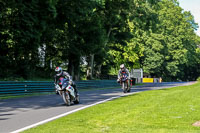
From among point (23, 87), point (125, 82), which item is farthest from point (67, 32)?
point (125, 82)

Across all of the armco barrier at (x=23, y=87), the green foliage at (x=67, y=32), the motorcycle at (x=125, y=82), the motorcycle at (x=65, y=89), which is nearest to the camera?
the motorcycle at (x=65, y=89)

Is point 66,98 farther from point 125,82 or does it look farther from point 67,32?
point 67,32

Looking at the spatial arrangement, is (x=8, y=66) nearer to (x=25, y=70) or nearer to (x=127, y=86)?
(x=25, y=70)

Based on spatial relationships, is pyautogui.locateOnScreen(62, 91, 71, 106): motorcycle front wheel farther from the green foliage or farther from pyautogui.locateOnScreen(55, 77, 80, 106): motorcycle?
the green foliage

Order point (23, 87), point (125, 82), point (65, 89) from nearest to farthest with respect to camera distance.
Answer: point (65, 89) < point (125, 82) < point (23, 87)

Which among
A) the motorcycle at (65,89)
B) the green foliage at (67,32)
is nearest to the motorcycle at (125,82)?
the green foliage at (67,32)

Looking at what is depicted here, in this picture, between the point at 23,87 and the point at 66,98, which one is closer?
the point at 66,98

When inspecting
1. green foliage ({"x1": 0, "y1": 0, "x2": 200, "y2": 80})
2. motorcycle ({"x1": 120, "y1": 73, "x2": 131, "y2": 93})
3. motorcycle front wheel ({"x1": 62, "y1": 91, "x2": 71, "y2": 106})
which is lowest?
motorcycle front wheel ({"x1": 62, "y1": 91, "x2": 71, "y2": 106})

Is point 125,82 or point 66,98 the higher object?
point 125,82

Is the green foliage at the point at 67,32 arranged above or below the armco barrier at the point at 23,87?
above

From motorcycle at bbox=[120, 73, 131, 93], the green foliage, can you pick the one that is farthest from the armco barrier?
motorcycle at bbox=[120, 73, 131, 93]

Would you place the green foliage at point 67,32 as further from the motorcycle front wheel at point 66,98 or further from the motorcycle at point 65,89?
the motorcycle front wheel at point 66,98

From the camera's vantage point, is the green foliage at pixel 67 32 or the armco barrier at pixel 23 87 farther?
the green foliage at pixel 67 32

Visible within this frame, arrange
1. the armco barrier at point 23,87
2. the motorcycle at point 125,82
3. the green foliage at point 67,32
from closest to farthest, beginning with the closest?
the armco barrier at point 23,87, the motorcycle at point 125,82, the green foliage at point 67,32
